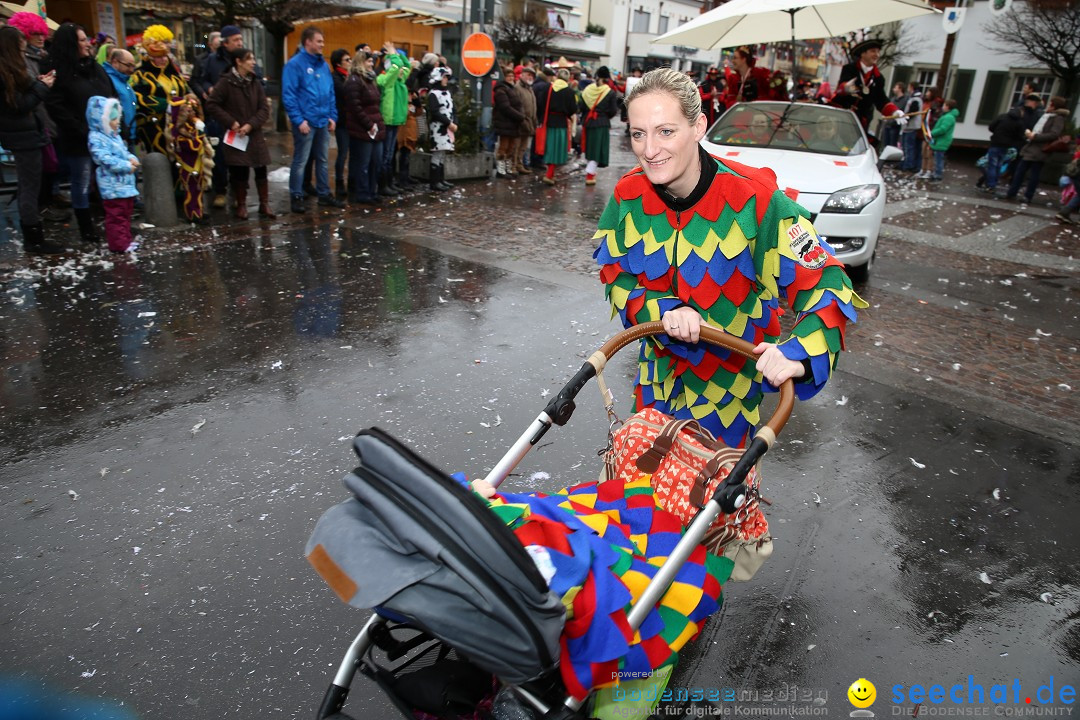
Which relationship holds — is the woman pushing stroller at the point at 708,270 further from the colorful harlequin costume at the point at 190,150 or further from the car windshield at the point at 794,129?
A: the colorful harlequin costume at the point at 190,150

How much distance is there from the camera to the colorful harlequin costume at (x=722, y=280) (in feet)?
7.80

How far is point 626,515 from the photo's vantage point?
86.2 inches

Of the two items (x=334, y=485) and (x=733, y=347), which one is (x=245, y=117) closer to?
(x=334, y=485)

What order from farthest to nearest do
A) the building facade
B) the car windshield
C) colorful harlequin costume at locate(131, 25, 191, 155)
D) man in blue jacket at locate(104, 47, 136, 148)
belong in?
1. the building facade
2. the car windshield
3. colorful harlequin costume at locate(131, 25, 191, 155)
4. man in blue jacket at locate(104, 47, 136, 148)

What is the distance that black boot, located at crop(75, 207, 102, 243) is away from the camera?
302 inches

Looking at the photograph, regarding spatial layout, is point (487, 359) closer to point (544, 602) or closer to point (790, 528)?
point (790, 528)

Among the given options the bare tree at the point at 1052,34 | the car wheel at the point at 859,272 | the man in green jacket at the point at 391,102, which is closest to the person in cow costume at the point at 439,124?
the man in green jacket at the point at 391,102

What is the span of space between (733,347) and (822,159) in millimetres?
6876

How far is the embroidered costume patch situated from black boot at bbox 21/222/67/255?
7.72 m

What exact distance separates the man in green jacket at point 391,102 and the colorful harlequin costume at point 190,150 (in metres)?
2.71

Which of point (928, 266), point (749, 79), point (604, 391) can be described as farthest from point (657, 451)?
point (749, 79)

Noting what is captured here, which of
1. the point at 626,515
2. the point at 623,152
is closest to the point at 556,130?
the point at 623,152

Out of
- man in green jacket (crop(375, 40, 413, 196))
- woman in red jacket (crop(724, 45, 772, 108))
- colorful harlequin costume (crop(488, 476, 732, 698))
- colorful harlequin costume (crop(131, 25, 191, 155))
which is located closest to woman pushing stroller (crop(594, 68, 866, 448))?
colorful harlequin costume (crop(488, 476, 732, 698))

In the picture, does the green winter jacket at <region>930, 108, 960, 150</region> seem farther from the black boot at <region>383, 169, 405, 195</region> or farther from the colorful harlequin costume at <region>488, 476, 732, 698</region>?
the colorful harlequin costume at <region>488, 476, 732, 698</region>
